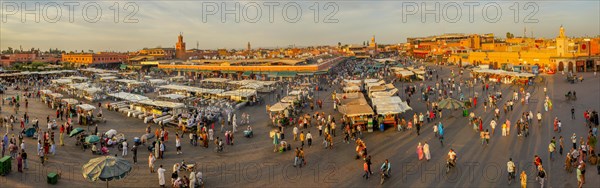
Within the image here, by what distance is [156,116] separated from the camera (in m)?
20.7

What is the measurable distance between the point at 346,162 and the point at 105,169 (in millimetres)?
6914

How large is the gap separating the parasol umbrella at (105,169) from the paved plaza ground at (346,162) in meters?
1.37

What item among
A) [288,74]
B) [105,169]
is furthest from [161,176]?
[288,74]

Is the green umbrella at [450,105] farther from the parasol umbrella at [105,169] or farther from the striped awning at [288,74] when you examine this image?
the striped awning at [288,74]

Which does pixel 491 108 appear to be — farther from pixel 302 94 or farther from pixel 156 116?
pixel 156 116

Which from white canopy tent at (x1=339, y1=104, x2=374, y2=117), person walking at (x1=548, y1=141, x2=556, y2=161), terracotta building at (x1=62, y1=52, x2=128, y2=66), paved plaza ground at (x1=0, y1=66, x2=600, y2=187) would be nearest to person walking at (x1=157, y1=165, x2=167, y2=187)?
paved plaza ground at (x1=0, y1=66, x2=600, y2=187)

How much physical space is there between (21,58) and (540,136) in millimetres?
87386

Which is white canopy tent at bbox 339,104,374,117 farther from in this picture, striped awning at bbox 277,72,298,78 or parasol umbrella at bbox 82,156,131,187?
striped awning at bbox 277,72,298,78

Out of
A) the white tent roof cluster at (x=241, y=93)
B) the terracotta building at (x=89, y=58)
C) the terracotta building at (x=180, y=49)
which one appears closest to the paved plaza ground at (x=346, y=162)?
the white tent roof cluster at (x=241, y=93)

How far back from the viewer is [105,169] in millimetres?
9070

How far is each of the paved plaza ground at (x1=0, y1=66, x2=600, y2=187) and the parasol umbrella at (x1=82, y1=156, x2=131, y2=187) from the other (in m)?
1.37

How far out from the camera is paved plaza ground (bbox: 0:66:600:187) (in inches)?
412

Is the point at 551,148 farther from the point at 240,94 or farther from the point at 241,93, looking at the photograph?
the point at 241,93

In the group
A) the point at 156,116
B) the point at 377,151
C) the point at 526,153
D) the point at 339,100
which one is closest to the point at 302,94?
the point at 339,100
